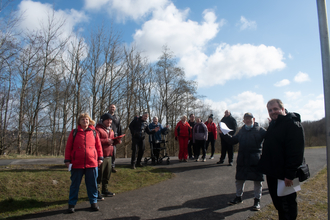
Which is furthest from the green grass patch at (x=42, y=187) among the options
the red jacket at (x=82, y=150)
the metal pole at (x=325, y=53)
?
the metal pole at (x=325, y=53)

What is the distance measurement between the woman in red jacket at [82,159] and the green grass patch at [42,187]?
0.83 meters

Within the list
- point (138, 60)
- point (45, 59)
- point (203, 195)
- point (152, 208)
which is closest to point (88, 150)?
point (152, 208)

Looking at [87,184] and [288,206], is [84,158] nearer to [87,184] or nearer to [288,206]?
[87,184]

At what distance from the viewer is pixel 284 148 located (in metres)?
3.12

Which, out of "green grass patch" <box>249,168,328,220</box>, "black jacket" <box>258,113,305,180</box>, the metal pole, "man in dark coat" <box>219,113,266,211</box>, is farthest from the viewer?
"man in dark coat" <box>219,113,266,211</box>

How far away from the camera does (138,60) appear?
25047 millimetres

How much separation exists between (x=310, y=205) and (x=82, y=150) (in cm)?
525

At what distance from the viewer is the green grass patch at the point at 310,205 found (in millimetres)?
4109

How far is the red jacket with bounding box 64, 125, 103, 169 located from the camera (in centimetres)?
438

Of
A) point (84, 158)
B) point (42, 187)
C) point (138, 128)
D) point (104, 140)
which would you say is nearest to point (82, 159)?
point (84, 158)

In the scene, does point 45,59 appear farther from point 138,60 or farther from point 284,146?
point 284,146

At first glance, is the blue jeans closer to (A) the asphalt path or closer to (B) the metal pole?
(A) the asphalt path

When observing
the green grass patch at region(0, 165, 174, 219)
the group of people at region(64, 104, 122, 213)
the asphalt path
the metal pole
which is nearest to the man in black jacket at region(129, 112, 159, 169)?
the green grass patch at region(0, 165, 174, 219)

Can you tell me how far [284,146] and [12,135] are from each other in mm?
18019
